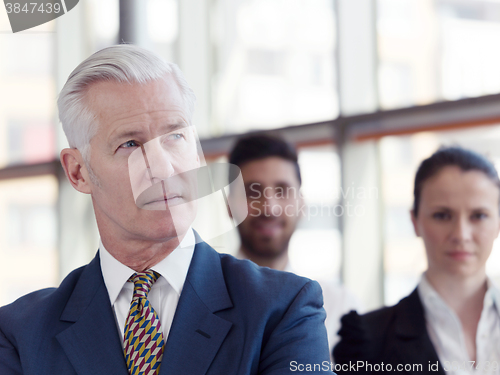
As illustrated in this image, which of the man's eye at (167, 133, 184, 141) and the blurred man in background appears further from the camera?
the blurred man in background

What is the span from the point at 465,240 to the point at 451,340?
0.26 metres

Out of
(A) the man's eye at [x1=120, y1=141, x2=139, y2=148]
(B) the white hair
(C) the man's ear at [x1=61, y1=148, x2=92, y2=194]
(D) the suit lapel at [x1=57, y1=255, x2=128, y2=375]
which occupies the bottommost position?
(D) the suit lapel at [x1=57, y1=255, x2=128, y2=375]

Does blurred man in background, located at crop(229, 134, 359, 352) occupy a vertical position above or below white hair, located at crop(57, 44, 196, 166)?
below

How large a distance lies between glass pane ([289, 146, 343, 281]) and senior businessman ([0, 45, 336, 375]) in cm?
70

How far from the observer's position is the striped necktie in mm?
864

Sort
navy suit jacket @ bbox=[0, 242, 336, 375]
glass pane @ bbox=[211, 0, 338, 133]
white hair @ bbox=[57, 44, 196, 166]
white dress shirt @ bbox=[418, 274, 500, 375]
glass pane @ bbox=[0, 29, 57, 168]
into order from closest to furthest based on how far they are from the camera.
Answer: navy suit jacket @ bbox=[0, 242, 336, 375], white hair @ bbox=[57, 44, 196, 166], white dress shirt @ bbox=[418, 274, 500, 375], glass pane @ bbox=[211, 0, 338, 133], glass pane @ bbox=[0, 29, 57, 168]

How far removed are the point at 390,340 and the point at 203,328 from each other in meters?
0.68

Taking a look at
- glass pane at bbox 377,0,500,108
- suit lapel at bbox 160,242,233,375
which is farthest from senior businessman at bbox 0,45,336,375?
glass pane at bbox 377,0,500,108

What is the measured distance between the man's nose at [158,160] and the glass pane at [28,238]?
4.98ft

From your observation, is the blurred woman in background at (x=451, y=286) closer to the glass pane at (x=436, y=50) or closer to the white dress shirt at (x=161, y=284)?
the glass pane at (x=436, y=50)

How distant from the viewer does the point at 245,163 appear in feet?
5.36

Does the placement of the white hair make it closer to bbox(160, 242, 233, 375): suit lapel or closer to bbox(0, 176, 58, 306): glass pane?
bbox(160, 242, 233, 375): suit lapel

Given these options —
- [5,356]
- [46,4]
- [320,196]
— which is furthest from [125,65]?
[46,4]

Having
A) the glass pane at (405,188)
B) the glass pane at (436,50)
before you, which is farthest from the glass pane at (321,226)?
the glass pane at (436,50)
